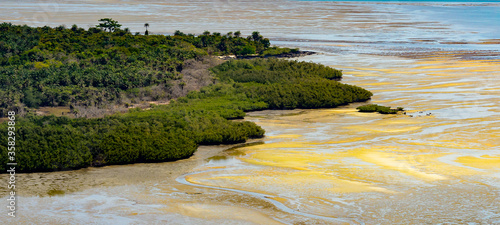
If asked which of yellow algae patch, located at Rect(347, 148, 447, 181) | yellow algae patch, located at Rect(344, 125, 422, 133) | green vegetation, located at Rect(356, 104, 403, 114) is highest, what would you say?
green vegetation, located at Rect(356, 104, 403, 114)

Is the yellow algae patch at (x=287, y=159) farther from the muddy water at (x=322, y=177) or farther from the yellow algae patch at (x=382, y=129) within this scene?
the yellow algae patch at (x=382, y=129)

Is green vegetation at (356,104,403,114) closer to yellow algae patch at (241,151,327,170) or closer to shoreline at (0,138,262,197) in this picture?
yellow algae patch at (241,151,327,170)

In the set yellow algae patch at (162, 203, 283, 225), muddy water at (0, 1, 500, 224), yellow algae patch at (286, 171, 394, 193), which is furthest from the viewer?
yellow algae patch at (286, 171, 394, 193)

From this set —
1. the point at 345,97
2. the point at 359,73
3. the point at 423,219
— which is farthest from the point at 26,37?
the point at 423,219

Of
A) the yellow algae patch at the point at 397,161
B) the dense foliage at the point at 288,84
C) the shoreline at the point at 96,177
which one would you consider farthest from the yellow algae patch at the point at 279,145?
the dense foliage at the point at 288,84

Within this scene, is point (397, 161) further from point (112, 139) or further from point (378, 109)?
point (112, 139)

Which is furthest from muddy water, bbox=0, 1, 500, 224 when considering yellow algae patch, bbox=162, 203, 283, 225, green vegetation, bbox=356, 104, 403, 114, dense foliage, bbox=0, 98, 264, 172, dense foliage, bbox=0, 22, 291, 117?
dense foliage, bbox=0, 22, 291, 117

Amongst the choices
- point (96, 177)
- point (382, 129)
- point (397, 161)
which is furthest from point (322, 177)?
point (382, 129)
